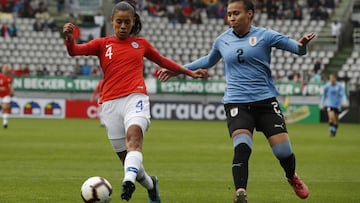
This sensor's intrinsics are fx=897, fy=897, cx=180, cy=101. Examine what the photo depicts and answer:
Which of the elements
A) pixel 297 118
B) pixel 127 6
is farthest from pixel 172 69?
pixel 297 118

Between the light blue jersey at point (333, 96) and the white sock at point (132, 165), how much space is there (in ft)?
74.7

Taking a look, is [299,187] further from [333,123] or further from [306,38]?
[333,123]

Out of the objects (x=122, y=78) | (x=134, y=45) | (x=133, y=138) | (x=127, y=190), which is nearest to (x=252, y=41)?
(x=134, y=45)

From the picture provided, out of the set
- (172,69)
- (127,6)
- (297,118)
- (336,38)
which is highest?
(127,6)

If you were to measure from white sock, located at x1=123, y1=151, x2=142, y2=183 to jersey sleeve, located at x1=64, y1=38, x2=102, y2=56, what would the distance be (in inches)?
57.1

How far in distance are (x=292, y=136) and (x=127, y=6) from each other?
67.9ft

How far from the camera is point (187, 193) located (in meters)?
13.5

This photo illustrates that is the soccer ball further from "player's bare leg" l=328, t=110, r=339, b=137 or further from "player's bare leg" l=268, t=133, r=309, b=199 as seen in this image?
"player's bare leg" l=328, t=110, r=339, b=137

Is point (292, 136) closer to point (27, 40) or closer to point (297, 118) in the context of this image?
point (297, 118)

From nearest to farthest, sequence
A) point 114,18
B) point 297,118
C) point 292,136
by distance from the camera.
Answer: point 114,18
point 292,136
point 297,118

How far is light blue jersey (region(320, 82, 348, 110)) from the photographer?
32375 mm

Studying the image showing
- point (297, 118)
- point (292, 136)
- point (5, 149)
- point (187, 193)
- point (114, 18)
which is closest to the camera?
point (114, 18)

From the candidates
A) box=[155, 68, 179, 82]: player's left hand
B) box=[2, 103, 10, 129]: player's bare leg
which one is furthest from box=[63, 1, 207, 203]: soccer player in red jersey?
box=[2, 103, 10, 129]: player's bare leg

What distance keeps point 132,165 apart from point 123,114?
2.94 feet
